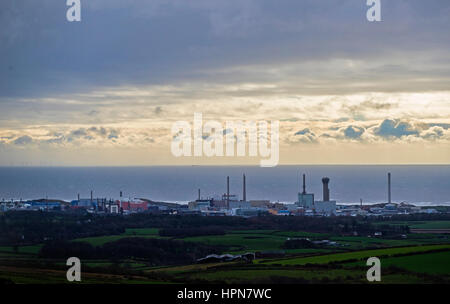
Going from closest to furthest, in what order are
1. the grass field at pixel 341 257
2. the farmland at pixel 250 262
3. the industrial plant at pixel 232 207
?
the farmland at pixel 250 262, the grass field at pixel 341 257, the industrial plant at pixel 232 207

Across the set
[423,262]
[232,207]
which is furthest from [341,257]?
[232,207]

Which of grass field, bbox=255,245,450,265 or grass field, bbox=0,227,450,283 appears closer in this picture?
grass field, bbox=0,227,450,283

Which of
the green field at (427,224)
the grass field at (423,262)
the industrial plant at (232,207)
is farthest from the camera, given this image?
the industrial plant at (232,207)

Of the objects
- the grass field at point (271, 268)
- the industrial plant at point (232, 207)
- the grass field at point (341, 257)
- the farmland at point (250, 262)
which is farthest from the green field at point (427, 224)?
the grass field at point (341, 257)

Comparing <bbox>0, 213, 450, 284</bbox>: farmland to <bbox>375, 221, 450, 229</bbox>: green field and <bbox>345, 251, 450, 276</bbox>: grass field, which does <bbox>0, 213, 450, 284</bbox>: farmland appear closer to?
<bbox>345, 251, 450, 276</bbox>: grass field

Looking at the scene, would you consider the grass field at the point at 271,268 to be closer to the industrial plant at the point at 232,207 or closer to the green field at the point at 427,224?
the green field at the point at 427,224

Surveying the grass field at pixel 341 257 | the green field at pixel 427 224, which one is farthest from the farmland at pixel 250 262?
the green field at pixel 427 224

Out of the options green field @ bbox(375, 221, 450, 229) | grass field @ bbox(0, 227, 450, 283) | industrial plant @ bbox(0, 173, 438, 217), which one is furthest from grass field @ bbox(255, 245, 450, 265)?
industrial plant @ bbox(0, 173, 438, 217)

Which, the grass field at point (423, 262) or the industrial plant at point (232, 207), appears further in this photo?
the industrial plant at point (232, 207)

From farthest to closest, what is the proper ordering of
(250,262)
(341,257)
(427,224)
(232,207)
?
(232,207), (427,224), (341,257), (250,262)

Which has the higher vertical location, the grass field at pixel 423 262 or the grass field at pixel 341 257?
the grass field at pixel 423 262

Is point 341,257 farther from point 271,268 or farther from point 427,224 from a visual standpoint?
point 427,224
